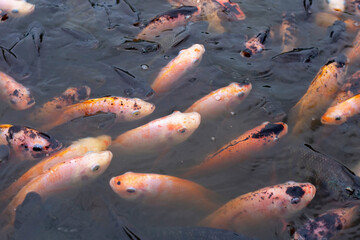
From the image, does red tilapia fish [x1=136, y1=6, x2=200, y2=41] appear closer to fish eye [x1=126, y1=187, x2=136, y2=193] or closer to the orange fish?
the orange fish

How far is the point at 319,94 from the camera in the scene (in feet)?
17.7

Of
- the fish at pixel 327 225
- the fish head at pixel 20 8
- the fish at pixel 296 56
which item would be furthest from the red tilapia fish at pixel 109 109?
the fish head at pixel 20 8

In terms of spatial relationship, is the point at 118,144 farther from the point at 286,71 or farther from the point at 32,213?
the point at 286,71

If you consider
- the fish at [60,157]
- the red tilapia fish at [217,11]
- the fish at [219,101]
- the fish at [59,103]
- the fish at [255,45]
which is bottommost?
the fish at [60,157]

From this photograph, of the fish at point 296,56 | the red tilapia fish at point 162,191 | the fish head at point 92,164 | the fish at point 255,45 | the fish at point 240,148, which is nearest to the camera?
the red tilapia fish at point 162,191

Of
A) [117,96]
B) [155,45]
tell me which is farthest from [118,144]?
[155,45]

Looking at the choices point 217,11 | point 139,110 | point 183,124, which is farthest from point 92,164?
point 217,11

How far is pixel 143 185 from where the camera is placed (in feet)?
14.1

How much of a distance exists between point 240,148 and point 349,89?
93.9 inches

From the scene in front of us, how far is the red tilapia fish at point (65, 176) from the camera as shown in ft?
13.7

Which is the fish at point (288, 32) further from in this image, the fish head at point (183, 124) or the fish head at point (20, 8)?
the fish head at point (20, 8)

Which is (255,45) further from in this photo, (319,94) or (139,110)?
(139,110)

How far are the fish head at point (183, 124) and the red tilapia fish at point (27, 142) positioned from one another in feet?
5.71

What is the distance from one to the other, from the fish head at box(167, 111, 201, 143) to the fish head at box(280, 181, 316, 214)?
1.64 meters
